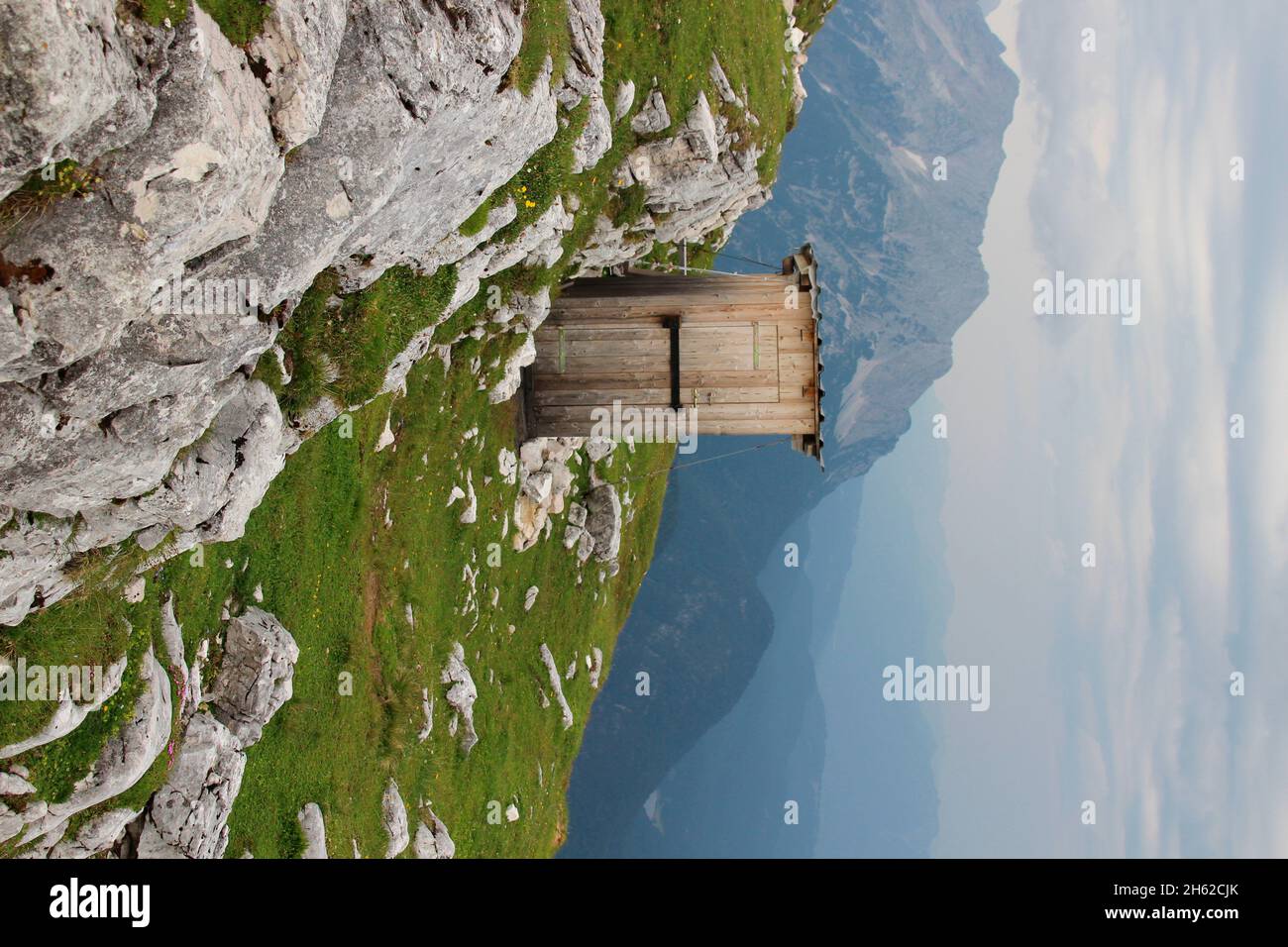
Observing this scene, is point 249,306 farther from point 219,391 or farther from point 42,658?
point 42,658

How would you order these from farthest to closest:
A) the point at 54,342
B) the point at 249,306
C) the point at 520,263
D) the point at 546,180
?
the point at 520,263
the point at 546,180
the point at 249,306
the point at 54,342

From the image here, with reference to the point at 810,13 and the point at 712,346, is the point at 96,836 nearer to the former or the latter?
the point at 712,346

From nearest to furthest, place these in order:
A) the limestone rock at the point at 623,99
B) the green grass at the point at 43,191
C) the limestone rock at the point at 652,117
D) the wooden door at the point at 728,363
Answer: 1. the green grass at the point at 43,191
2. the limestone rock at the point at 623,99
3. the limestone rock at the point at 652,117
4. the wooden door at the point at 728,363

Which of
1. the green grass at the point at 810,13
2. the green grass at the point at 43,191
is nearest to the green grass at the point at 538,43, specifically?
the green grass at the point at 43,191

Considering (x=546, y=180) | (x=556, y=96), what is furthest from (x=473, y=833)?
(x=556, y=96)

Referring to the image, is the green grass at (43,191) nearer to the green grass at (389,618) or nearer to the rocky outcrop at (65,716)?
the rocky outcrop at (65,716)
